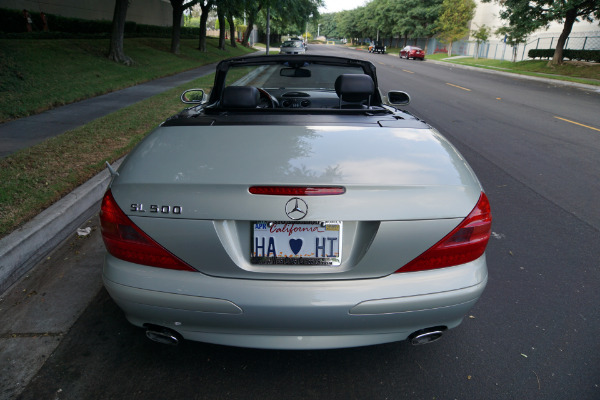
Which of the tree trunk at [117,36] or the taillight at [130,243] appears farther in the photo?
the tree trunk at [117,36]

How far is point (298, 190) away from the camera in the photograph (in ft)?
6.16

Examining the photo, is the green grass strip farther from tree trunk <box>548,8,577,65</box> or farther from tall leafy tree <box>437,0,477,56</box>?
tall leafy tree <box>437,0,477,56</box>

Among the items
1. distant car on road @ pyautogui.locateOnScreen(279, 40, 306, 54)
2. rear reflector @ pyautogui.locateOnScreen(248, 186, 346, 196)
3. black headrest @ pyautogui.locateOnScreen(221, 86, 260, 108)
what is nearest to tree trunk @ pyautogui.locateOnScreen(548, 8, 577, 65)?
distant car on road @ pyautogui.locateOnScreen(279, 40, 306, 54)

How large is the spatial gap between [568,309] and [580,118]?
31.8ft

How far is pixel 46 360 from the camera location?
7.85ft

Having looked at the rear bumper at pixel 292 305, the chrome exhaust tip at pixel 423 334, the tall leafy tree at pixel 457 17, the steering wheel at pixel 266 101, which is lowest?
the chrome exhaust tip at pixel 423 334

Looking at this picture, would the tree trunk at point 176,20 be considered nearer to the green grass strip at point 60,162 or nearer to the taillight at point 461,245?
the green grass strip at point 60,162

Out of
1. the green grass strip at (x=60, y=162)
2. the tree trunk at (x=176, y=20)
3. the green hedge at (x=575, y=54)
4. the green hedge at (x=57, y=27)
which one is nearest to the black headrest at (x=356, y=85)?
the green grass strip at (x=60, y=162)

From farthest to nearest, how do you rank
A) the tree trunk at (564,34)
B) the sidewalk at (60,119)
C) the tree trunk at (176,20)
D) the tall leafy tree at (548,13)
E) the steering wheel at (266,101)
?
the tree trunk at (564,34) → the tall leafy tree at (548,13) → the tree trunk at (176,20) → the sidewalk at (60,119) → the steering wheel at (266,101)

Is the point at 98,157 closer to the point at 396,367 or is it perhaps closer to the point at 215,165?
the point at 215,165

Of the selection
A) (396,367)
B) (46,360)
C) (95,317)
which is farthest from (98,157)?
(396,367)

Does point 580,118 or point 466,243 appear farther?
point 580,118

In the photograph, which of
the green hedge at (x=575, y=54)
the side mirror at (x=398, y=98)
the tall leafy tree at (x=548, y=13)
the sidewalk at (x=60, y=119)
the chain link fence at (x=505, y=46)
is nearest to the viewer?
the side mirror at (x=398, y=98)

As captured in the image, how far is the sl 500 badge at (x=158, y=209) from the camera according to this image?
192 centimetres
